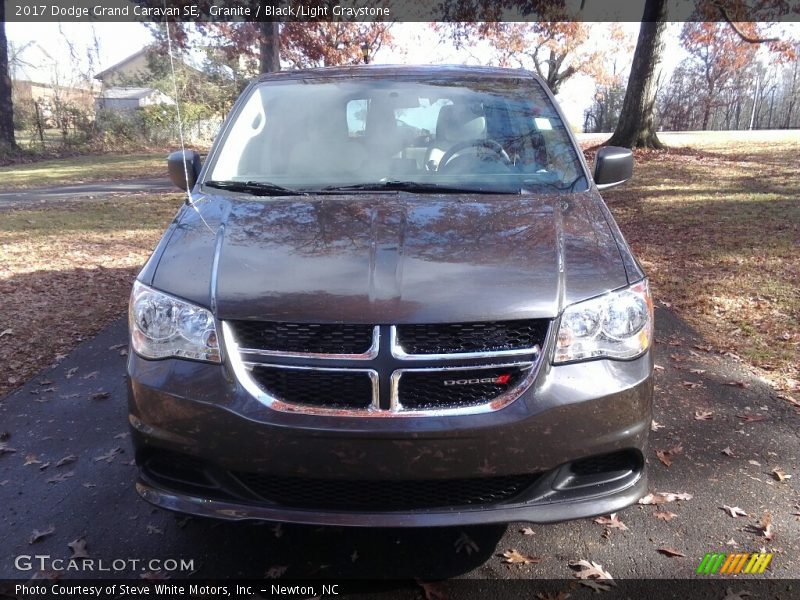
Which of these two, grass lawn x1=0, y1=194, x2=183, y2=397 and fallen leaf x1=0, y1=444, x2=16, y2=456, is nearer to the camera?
fallen leaf x1=0, y1=444, x2=16, y2=456

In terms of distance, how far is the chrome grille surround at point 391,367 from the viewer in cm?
205

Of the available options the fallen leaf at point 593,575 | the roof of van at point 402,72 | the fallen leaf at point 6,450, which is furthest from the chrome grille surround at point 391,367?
the roof of van at point 402,72

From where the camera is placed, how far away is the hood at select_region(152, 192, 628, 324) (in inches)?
83.4

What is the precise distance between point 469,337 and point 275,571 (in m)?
1.24

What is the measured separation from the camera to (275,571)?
2436mm

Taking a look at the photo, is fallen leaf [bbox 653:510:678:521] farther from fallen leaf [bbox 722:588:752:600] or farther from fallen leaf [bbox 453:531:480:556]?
fallen leaf [bbox 453:531:480:556]

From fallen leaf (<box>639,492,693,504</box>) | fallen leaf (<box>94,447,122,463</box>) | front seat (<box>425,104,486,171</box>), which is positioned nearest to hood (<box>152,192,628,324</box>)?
front seat (<box>425,104,486,171</box>)

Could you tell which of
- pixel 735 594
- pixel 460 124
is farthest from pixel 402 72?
pixel 735 594

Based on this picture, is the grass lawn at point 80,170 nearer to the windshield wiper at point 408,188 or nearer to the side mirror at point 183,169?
the side mirror at point 183,169

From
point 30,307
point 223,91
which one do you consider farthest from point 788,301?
point 223,91

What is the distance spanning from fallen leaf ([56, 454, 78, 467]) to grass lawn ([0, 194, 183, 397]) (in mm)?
1179

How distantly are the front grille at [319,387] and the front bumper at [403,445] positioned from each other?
0.22ft

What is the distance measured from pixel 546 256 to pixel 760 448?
Result: 1.88 m

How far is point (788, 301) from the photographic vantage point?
17.7 feet
